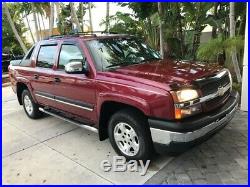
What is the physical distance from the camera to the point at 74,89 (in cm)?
473

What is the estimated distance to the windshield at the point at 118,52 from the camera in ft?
14.6

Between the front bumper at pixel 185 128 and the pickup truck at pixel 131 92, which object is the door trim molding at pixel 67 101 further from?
the front bumper at pixel 185 128

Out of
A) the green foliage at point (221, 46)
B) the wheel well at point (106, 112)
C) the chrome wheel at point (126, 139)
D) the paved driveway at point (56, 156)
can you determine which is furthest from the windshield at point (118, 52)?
the green foliage at point (221, 46)

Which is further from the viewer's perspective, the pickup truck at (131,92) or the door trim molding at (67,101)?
the door trim molding at (67,101)

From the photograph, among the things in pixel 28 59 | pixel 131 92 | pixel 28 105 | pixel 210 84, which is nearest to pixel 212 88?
pixel 210 84

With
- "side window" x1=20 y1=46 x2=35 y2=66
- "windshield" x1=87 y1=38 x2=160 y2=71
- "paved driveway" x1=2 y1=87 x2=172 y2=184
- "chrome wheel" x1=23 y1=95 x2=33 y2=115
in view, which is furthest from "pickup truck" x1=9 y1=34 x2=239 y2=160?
"chrome wheel" x1=23 y1=95 x2=33 y2=115

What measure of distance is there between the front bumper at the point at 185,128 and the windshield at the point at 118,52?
4.37ft

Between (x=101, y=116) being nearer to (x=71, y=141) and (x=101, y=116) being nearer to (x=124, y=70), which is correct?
(x=124, y=70)

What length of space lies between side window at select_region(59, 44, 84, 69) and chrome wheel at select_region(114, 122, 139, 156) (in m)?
1.32

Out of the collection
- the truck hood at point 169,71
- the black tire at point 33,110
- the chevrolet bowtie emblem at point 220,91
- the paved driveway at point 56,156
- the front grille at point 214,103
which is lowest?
the paved driveway at point 56,156

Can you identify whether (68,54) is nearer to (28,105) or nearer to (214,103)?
(28,105)

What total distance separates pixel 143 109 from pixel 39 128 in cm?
314

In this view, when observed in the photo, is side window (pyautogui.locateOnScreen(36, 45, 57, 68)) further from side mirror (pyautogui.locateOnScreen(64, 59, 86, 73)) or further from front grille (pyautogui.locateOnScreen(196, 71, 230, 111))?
front grille (pyautogui.locateOnScreen(196, 71, 230, 111))

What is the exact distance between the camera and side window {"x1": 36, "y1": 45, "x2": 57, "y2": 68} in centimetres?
540
